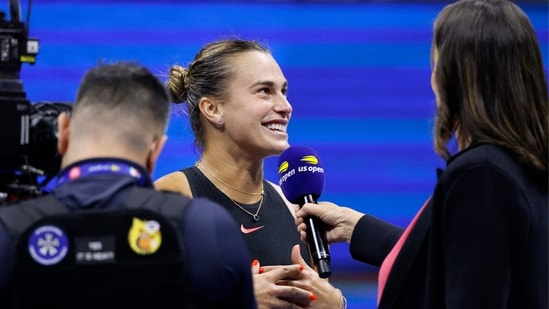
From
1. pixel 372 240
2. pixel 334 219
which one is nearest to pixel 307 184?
pixel 334 219

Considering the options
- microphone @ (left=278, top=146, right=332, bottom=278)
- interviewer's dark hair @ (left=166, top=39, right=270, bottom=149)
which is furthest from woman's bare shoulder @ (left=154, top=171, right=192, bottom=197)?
microphone @ (left=278, top=146, right=332, bottom=278)

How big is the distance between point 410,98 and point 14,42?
314 cm

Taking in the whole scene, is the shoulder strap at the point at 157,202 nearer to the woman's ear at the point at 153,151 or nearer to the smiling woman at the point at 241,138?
the woman's ear at the point at 153,151

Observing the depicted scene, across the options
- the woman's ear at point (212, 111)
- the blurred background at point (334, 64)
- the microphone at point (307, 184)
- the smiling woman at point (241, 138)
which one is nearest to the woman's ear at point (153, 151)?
the microphone at point (307, 184)

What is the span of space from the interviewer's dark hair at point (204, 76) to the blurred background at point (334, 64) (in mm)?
2016

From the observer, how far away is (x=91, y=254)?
198 cm

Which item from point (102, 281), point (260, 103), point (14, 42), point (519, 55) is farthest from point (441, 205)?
point (14, 42)

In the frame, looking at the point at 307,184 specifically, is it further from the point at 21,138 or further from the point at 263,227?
the point at 21,138

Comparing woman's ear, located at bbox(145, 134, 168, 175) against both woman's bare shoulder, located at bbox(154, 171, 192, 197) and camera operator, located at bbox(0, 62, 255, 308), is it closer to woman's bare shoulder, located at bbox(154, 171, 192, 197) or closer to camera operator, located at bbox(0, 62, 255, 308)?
camera operator, located at bbox(0, 62, 255, 308)

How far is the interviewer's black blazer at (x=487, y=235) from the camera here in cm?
218

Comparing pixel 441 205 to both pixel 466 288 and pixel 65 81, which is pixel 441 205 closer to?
pixel 466 288

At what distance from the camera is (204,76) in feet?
11.7

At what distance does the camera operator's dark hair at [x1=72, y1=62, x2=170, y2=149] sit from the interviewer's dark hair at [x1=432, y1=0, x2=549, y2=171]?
62cm

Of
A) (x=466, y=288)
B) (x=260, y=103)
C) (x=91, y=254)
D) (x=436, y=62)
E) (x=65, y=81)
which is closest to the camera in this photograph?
(x=91, y=254)
